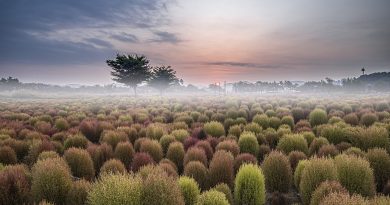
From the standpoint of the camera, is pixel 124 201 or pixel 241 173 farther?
pixel 241 173

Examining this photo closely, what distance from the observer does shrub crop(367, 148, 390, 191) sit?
757 cm

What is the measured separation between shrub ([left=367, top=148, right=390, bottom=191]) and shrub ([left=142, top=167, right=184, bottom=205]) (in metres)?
5.44

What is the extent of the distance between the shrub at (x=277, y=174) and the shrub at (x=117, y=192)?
3928 mm

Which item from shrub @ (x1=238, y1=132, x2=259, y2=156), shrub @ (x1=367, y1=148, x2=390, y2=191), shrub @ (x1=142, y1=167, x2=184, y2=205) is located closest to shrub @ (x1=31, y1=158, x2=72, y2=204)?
shrub @ (x1=142, y1=167, x2=184, y2=205)

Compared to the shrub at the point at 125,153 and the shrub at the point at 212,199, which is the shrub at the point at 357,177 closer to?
the shrub at the point at 212,199

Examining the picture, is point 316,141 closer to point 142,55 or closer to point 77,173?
point 77,173

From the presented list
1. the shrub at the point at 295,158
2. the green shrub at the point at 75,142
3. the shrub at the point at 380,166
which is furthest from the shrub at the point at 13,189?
the shrub at the point at 380,166

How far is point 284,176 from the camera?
24.3 feet

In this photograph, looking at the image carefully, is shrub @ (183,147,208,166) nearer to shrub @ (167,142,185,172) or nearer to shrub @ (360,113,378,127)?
shrub @ (167,142,185,172)

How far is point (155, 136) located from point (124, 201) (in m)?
8.08

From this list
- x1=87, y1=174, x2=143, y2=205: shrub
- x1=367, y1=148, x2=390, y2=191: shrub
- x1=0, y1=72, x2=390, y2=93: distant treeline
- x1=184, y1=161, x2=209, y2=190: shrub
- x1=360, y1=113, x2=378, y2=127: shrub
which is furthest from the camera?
x1=0, y1=72, x2=390, y2=93: distant treeline

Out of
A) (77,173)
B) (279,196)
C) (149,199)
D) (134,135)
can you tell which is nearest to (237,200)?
(279,196)

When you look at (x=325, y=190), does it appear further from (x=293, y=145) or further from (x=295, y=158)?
(x=293, y=145)

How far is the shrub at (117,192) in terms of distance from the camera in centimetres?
420
